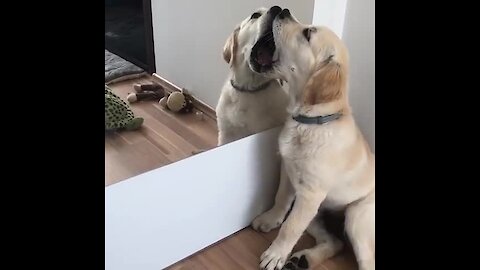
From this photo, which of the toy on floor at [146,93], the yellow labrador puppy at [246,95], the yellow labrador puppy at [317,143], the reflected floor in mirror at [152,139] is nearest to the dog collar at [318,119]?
the yellow labrador puppy at [317,143]

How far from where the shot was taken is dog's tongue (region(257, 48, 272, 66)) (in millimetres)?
1666

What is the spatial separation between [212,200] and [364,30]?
85cm

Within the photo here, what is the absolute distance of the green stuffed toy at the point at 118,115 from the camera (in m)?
1.35

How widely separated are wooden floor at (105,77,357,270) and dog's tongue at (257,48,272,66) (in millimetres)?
264

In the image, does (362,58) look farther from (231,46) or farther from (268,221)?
(268,221)

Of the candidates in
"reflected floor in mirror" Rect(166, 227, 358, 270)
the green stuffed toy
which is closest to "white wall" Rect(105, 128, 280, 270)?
"reflected floor in mirror" Rect(166, 227, 358, 270)

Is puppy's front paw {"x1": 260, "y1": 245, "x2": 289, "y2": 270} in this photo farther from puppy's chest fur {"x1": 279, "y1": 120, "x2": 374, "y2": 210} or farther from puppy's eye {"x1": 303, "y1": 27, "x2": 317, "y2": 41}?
puppy's eye {"x1": 303, "y1": 27, "x2": 317, "y2": 41}

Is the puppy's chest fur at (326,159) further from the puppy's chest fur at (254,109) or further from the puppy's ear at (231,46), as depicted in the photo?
the puppy's ear at (231,46)

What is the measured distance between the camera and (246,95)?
1769 mm
